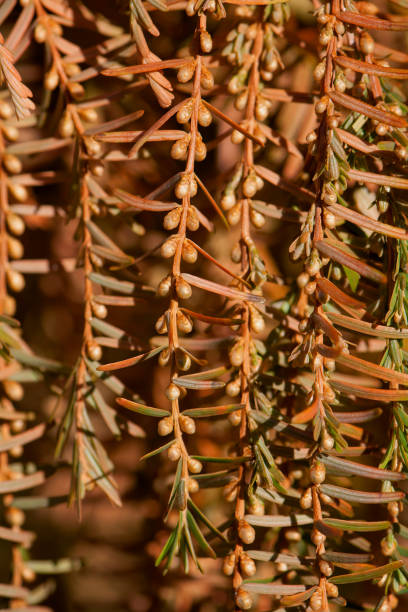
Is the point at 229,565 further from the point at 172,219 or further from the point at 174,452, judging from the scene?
the point at 172,219

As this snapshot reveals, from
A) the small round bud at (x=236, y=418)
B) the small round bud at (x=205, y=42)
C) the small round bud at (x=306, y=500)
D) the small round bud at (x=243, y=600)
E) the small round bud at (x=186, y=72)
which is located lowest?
the small round bud at (x=243, y=600)

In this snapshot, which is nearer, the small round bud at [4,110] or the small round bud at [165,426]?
the small round bud at [165,426]

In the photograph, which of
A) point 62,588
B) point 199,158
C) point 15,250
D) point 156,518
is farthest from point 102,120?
point 62,588

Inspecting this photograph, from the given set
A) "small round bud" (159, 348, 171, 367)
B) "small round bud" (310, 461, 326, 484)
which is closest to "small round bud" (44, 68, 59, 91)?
"small round bud" (159, 348, 171, 367)

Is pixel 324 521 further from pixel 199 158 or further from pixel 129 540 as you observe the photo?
pixel 129 540

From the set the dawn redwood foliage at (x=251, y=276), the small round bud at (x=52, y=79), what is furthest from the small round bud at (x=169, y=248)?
the small round bud at (x=52, y=79)

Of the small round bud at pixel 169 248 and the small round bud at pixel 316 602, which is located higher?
the small round bud at pixel 169 248

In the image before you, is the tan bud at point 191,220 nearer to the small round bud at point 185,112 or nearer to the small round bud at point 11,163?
the small round bud at point 185,112

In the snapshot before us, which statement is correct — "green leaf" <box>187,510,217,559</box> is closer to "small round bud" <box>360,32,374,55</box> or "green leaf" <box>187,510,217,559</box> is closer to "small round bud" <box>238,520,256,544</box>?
"small round bud" <box>238,520,256,544</box>
